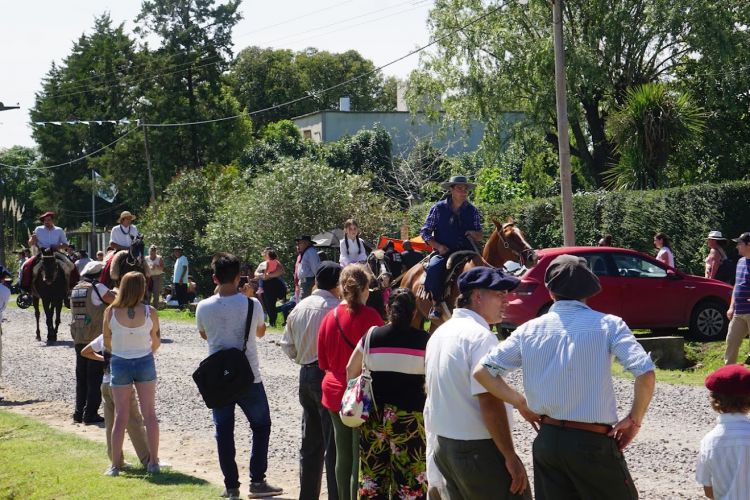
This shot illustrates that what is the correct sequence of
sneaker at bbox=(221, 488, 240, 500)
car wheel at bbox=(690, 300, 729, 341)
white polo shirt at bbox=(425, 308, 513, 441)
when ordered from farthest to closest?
car wheel at bbox=(690, 300, 729, 341) < sneaker at bbox=(221, 488, 240, 500) < white polo shirt at bbox=(425, 308, 513, 441)

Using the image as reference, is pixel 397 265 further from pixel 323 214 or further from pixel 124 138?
pixel 124 138

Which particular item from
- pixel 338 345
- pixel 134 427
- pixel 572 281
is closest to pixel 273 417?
pixel 134 427

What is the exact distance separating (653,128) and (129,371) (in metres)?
18.4

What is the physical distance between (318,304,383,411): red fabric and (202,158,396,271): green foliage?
22.4m

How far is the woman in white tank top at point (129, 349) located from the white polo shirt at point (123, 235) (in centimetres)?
1020

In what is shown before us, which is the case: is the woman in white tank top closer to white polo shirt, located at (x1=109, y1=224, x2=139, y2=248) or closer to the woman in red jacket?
the woman in red jacket

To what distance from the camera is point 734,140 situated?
1320 inches

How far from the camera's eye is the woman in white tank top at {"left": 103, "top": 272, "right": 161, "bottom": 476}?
32.1ft

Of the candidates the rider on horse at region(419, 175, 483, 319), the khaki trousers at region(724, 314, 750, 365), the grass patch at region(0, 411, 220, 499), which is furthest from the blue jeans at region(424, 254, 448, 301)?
the khaki trousers at region(724, 314, 750, 365)

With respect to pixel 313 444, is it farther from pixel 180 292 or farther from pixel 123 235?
pixel 180 292

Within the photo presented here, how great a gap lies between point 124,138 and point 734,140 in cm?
3551

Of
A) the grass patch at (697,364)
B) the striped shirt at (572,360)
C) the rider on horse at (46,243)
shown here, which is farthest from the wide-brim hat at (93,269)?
the rider on horse at (46,243)

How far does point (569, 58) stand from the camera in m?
31.6

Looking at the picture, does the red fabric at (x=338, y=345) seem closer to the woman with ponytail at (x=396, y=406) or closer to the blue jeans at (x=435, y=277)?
the woman with ponytail at (x=396, y=406)
